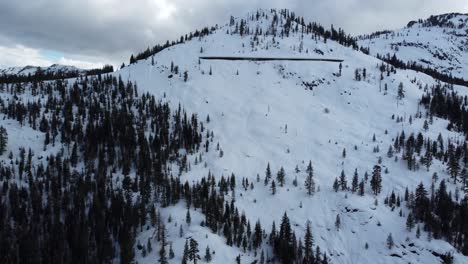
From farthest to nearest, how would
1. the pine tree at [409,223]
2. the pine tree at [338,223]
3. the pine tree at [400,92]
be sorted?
the pine tree at [400,92]
the pine tree at [338,223]
the pine tree at [409,223]

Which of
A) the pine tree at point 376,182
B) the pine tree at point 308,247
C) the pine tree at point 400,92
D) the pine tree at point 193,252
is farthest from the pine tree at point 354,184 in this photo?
the pine tree at point 400,92

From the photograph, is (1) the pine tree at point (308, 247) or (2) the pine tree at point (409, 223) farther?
(2) the pine tree at point (409, 223)

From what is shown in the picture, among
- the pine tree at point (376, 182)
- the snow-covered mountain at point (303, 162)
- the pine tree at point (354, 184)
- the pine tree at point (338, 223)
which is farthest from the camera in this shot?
the pine tree at point (354, 184)

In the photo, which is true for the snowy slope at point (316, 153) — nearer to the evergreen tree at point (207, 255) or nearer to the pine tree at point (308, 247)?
the evergreen tree at point (207, 255)

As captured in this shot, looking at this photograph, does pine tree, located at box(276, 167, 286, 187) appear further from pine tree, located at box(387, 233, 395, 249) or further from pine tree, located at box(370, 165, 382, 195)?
pine tree, located at box(387, 233, 395, 249)

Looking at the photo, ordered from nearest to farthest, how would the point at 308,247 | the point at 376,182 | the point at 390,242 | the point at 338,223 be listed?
1. the point at 308,247
2. the point at 390,242
3. the point at 338,223
4. the point at 376,182

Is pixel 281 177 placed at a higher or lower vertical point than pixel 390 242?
higher

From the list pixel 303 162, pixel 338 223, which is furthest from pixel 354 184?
pixel 303 162

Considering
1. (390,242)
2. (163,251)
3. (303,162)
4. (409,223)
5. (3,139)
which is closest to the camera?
(163,251)

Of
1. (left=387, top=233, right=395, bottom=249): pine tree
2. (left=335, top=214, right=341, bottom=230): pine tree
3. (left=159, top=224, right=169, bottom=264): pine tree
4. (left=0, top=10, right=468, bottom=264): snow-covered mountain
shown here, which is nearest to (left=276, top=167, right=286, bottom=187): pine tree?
(left=0, top=10, right=468, bottom=264): snow-covered mountain

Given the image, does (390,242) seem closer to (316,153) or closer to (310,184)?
(310,184)

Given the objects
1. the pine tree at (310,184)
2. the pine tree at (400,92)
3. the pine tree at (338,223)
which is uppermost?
the pine tree at (400,92)
